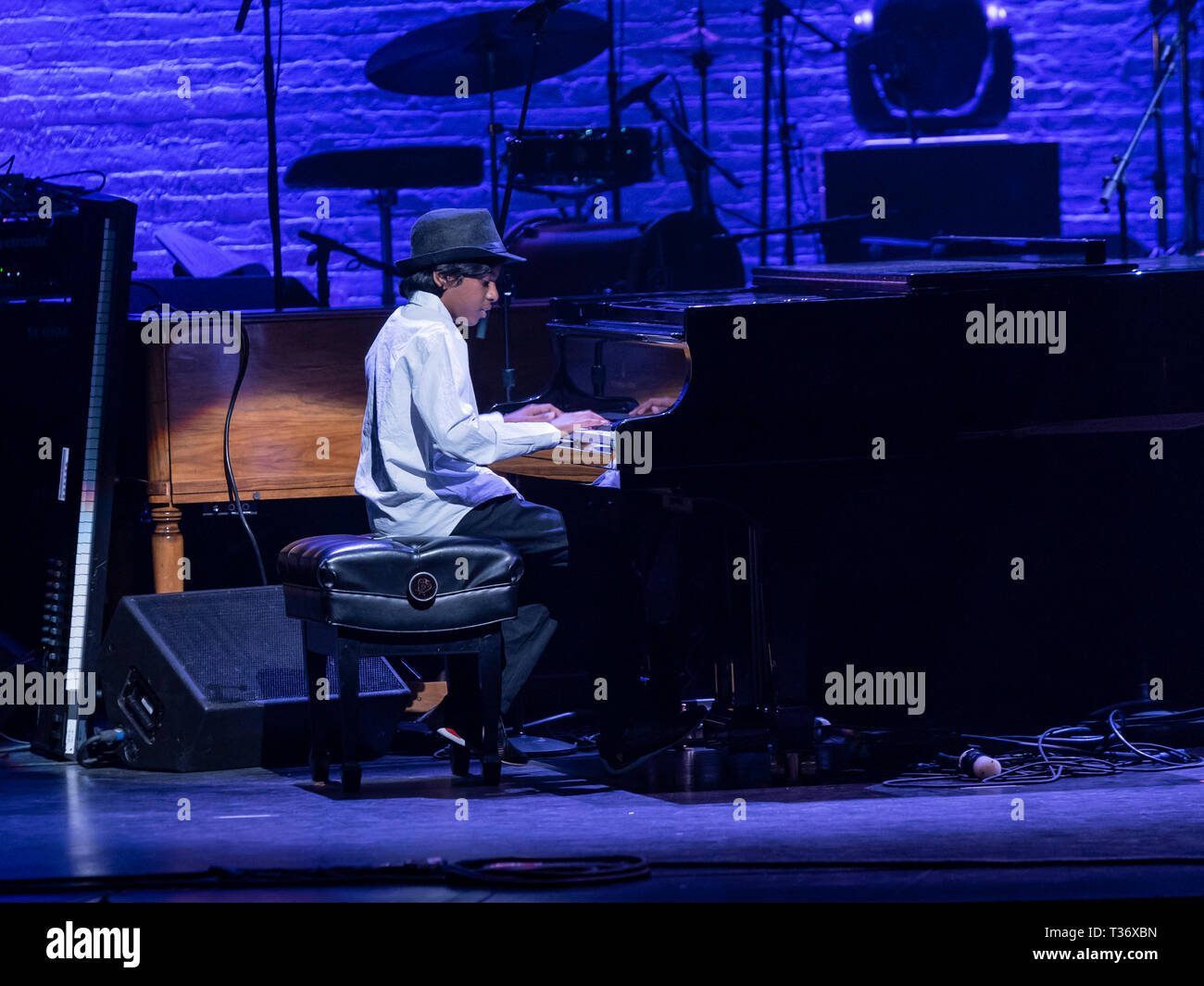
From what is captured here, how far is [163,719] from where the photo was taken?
4957 millimetres

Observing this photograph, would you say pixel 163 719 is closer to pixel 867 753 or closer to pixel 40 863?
pixel 40 863

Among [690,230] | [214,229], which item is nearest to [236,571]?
[690,230]

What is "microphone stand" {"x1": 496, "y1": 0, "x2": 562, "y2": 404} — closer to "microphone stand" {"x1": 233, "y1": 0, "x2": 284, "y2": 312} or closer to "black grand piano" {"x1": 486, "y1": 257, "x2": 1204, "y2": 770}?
"black grand piano" {"x1": 486, "y1": 257, "x2": 1204, "y2": 770}

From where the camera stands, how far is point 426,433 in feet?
15.7

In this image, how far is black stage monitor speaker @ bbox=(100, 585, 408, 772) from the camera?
4.91 m

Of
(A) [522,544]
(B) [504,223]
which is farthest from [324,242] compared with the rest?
(A) [522,544]

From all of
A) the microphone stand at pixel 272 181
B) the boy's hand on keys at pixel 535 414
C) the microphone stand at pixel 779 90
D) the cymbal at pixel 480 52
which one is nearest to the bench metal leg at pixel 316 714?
the boy's hand on keys at pixel 535 414

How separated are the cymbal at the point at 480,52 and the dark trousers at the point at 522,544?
7.63ft

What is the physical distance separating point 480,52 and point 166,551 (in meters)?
2.36

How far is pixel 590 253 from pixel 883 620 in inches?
Result: 91.8

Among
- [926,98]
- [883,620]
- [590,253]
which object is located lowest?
[883,620]

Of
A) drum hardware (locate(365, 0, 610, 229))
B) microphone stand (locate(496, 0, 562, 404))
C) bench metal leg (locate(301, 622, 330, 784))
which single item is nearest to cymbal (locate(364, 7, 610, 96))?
drum hardware (locate(365, 0, 610, 229))

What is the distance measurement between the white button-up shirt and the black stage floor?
68 centimetres
